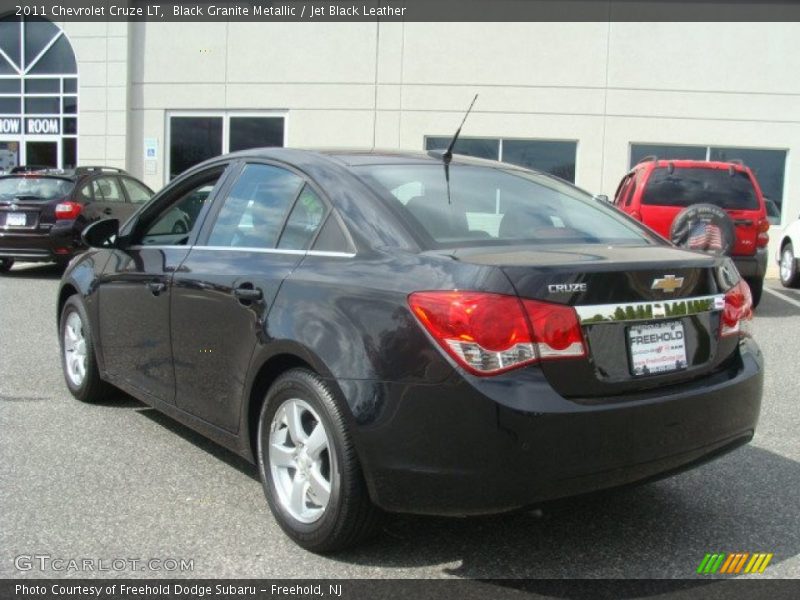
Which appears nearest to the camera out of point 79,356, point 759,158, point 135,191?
point 79,356

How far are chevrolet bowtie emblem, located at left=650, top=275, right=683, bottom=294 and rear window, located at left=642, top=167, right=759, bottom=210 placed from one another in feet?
23.3

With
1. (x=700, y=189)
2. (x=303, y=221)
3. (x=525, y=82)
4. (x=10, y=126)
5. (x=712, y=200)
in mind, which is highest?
(x=525, y=82)

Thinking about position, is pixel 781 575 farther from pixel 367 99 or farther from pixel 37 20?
pixel 37 20

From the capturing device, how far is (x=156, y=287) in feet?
13.6

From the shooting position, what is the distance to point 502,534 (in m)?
3.37

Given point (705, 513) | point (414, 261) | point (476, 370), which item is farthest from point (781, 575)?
point (414, 261)

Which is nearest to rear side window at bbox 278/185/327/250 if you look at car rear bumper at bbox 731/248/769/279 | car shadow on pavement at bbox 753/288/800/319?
car rear bumper at bbox 731/248/769/279

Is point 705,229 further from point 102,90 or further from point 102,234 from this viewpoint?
point 102,90

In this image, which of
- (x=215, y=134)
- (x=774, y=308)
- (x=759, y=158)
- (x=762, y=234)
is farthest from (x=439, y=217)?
(x=215, y=134)

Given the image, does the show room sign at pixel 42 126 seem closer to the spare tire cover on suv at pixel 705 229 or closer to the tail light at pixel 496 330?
the spare tire cover on suv at pixel 705 229

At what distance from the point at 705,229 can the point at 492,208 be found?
626 cm

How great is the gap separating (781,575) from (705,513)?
0.60 meters

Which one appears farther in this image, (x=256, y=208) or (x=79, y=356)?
(x=79, y=356)

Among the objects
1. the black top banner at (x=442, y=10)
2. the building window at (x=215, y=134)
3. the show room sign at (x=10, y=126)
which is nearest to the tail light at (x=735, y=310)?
the black top banner at (x=442, y=10)
